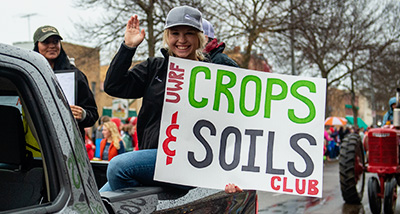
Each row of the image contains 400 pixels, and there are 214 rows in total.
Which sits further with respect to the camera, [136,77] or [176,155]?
[136,77]

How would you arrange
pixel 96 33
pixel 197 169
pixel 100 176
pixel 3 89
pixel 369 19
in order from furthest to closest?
pixel 369 19 < pixel 96 33 < pixel 100 176 < pixel 197 169 < pixel 3 89

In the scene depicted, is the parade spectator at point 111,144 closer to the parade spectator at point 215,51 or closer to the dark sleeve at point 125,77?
the parade spectator at point 215,51

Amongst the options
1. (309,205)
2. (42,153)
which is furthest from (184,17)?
(309,205)

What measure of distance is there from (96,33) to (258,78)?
15.7m

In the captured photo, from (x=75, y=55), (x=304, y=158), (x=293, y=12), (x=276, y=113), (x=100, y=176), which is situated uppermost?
(x=293, y=12)

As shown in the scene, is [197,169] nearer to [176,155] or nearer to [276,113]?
[176,155]

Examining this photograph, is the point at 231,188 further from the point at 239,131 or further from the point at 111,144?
the point at 111,144

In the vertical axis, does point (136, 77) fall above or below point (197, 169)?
above

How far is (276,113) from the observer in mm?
2555

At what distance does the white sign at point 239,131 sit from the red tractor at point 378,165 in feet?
19.0

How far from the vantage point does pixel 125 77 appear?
2.62 metres

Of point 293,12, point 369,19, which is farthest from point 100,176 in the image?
point 369,19

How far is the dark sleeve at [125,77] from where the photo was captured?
8.39 feet

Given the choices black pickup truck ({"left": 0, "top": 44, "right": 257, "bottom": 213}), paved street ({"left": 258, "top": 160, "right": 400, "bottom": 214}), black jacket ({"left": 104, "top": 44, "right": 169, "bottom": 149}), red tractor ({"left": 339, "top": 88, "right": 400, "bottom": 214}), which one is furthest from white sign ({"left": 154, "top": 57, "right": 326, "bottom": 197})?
paved street ({"left": 258, "top": 160, "right": 400, "bottom": 214})
